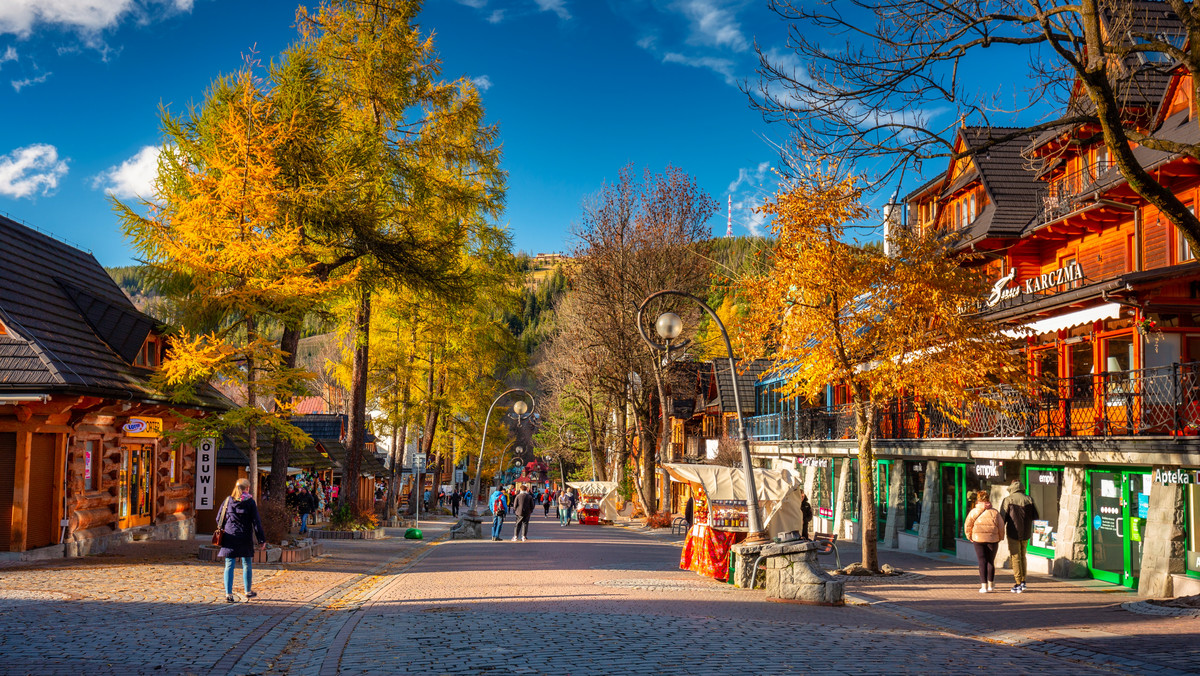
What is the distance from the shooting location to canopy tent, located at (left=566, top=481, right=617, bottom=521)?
48.7 m

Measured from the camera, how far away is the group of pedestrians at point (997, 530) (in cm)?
1592

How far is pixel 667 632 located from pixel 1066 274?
16276 millimetres

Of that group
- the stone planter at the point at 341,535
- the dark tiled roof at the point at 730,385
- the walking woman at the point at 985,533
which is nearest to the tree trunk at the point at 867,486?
the walking woman at the point at 985,533

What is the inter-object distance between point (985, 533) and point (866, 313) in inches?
200

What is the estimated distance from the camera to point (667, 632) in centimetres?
1093

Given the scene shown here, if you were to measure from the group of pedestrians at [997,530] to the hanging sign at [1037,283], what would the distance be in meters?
6.57

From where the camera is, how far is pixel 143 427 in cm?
2075

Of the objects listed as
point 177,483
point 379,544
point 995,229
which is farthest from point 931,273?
point 177,483

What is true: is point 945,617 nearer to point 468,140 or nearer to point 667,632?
point 667,632

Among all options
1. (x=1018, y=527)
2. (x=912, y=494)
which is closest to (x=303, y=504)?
(x=912, y=494)

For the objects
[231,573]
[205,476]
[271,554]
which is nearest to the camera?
[231,573]

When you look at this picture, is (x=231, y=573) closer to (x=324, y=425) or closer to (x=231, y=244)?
(x=231, y=244)

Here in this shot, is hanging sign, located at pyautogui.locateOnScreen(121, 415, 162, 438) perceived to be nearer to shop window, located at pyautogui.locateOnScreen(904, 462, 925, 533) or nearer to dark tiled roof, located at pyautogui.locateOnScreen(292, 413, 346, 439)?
shop window, located at pyautogui.locateOnScreen(904, 462, 925, 533)

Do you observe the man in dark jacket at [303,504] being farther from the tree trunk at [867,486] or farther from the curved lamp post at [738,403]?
the curved lamp post at [738,403]
